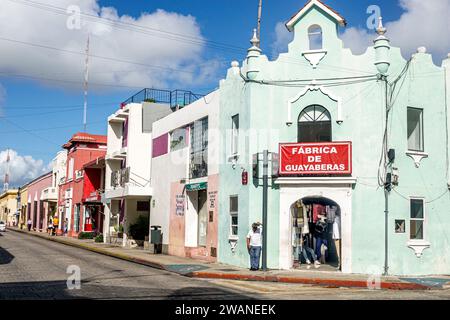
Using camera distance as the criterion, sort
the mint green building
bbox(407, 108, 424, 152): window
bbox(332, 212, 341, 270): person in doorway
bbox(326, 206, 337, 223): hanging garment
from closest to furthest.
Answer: the mint green building
bbox(332, 212, 341, 270): person in doorway
bbox(407, 108, 424, 152): window
bbox(326, 206, 337, 223): hanging garment

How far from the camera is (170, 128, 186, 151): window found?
85.5 feet

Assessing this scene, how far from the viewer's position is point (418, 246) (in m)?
18.5

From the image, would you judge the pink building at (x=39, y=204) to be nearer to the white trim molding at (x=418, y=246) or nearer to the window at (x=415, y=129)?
the window at (x=415, y=129)

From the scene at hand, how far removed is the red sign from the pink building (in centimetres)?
4104

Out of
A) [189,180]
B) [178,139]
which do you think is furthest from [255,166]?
[178,139]

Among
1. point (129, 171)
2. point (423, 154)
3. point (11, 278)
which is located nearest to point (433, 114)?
point (423, 154)

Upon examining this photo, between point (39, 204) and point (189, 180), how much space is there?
1666 inches

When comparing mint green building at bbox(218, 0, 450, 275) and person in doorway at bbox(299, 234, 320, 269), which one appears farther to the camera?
person in doorway at bbox(299, 234, 320, 269)

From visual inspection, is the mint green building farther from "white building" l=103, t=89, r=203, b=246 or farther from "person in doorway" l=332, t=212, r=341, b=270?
"white building" l=103, t=89, r=203, b=246

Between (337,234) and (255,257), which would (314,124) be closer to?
(337,234)

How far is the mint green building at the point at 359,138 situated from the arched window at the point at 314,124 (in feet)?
0.11

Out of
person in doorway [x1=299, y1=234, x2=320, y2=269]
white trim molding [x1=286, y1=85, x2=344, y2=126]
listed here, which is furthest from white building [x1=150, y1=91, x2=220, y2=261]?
white trim molding [x1=286, y1=85, x2=344, y2=126]
